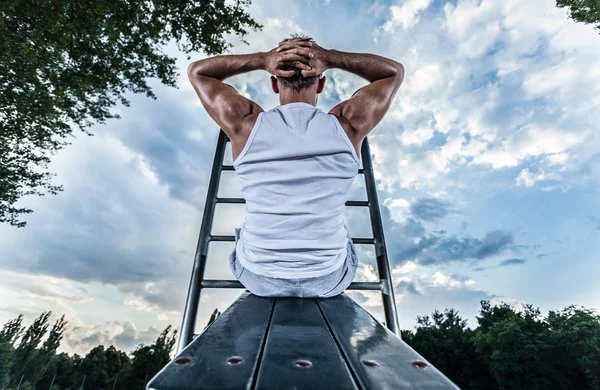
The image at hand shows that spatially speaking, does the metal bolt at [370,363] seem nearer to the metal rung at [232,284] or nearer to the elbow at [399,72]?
the metal rung at [232,284]

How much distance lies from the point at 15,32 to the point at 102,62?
1.47 meters

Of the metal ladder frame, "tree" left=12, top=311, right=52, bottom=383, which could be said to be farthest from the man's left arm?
"tree" left=12, top=311, right=52, bottom=383

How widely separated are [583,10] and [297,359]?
1219cm

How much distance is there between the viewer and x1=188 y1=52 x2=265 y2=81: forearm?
1.89m

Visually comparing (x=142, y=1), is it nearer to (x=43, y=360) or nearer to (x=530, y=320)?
(x=530, y=320)

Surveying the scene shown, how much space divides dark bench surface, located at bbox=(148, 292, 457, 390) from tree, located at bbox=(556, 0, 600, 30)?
11.8 meters

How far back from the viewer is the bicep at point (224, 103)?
65.2 inches

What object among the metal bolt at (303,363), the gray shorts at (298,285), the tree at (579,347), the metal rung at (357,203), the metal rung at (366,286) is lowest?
the metal bolt at (303,363)

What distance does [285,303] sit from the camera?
125cm

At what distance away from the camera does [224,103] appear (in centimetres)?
172

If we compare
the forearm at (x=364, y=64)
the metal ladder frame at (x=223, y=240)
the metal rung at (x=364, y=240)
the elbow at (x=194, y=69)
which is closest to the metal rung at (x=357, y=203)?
the metal ladder frame at (x=223, y=240)

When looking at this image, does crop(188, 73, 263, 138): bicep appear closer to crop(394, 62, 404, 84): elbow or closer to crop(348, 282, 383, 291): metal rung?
crop(394, 62, 404, 84): elbow

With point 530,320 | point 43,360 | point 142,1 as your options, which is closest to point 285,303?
point 142,1

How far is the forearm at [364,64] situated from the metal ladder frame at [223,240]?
2.72ft
